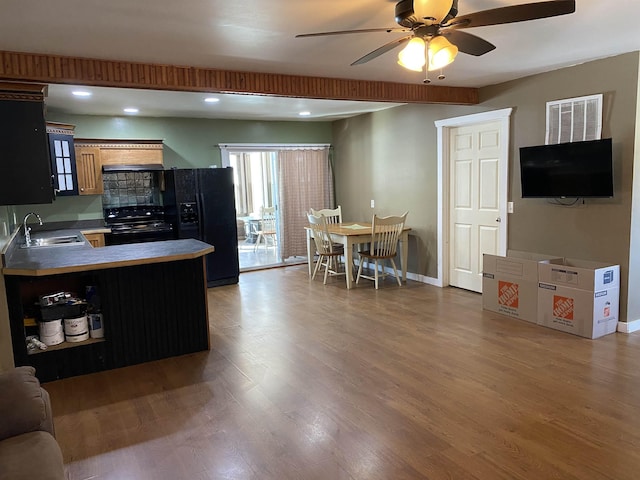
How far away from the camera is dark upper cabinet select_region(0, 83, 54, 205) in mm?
3205

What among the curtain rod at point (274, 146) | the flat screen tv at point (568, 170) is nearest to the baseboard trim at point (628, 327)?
the flat screen tv at point (568, 170)

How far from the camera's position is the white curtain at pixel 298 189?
24.4 feet

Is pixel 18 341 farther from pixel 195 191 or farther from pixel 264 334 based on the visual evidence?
pixel 195 191

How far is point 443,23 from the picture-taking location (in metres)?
2.23

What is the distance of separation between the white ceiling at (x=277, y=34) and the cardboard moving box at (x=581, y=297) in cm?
178

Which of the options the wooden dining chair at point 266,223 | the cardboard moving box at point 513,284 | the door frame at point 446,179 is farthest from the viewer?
the wooden dining chair at point 266,223

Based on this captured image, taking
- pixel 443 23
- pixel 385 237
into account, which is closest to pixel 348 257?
pixel 385 237

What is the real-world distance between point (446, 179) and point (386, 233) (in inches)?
38.9

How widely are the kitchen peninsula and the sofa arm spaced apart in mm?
1376

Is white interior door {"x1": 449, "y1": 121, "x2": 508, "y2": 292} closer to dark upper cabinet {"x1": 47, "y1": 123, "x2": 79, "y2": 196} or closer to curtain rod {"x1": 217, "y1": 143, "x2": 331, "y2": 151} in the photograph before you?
curtain rod {"x1": 217, "y1": 143, "x2": 331, "y2": 151}

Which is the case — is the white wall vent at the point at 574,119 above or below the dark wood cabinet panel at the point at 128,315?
above

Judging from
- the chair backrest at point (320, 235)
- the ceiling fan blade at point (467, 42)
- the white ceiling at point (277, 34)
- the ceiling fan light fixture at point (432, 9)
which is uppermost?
the white ceiling at point (277, 34)

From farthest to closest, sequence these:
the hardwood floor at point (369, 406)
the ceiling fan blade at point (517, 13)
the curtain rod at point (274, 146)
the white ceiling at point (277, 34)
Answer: the curtain rod at point (274, 146) → the white ceiling at point (277, 34) → the hardwood floor at point (369, 406) → the ceiling fan blade at point (517, 13)

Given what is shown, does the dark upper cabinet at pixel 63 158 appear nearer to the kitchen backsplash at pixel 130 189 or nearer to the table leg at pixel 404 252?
the kitchen backsplash at pixel 130 189
